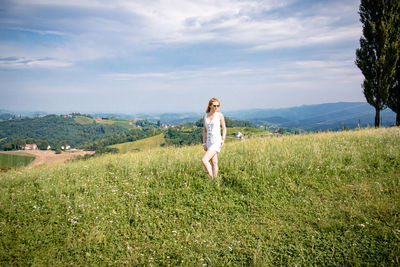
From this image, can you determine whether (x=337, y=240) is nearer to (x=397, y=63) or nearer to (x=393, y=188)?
(x=393, y=188)

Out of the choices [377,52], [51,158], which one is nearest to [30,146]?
[51,158]

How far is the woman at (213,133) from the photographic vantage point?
6696 millimetres

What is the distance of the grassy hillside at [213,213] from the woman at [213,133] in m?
0.64

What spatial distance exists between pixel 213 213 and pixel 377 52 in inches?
879

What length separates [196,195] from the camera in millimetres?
6324

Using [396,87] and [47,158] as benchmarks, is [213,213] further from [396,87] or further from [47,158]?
[47,158]

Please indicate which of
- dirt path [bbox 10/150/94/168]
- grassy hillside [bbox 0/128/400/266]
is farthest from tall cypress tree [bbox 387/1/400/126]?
dirt path [bbox 10/150/94/168]

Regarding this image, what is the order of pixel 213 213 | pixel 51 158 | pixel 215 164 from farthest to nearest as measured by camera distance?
pixel 51 158, pixel 215 164, pixel 213 213

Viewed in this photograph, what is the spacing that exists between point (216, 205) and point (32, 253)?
4202mm

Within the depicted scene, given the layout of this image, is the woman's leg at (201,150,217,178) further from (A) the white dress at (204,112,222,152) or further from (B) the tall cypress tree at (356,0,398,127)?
(B) the tall cypress tree at (356,0,398,127)

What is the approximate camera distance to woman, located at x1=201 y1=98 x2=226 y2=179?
6.70 m

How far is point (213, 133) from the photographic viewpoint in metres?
6.73

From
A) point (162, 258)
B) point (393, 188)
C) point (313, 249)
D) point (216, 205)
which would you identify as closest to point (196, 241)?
point (162, 258)

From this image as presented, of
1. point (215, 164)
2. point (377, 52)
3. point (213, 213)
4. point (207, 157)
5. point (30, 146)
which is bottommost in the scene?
point (30, 146)
